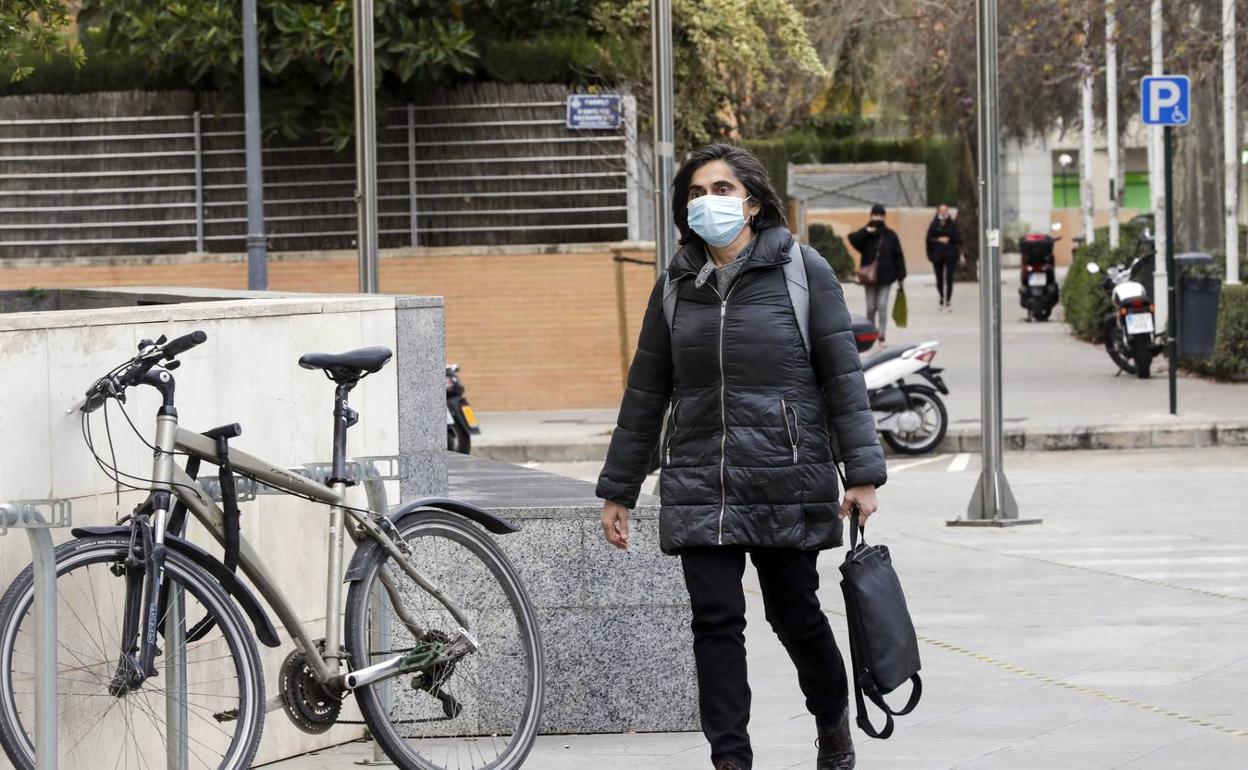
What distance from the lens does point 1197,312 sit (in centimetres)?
1920

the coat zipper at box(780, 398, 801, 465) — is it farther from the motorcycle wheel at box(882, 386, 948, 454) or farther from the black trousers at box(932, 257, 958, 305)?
the black trousers at box(932, 257, 958, 305)

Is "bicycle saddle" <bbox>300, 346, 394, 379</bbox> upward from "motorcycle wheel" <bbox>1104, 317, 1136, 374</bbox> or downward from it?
upward

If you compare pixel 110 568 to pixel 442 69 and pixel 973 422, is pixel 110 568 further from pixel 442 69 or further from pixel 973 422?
pixel 442 69

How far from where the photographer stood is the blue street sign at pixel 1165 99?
57.7 feet

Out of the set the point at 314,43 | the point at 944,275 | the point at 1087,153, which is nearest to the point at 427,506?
the point at 314,43

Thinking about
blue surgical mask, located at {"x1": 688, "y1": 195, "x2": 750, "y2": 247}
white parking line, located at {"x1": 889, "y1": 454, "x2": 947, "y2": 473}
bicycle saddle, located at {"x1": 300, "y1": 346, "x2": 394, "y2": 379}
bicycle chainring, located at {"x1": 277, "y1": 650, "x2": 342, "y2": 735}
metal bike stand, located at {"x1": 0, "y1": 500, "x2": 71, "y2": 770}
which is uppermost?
blue surgical mask, located at {"x1": 688, "y1": 195, "x2": 750, "y2": 247}

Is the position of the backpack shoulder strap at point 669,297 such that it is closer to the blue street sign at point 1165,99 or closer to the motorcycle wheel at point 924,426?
the motorcycle wheel at point 924,426

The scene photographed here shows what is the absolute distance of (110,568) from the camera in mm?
5039

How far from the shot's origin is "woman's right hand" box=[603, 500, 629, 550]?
19.2 feet

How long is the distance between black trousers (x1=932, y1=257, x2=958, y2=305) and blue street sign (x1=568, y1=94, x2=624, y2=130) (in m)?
14.4

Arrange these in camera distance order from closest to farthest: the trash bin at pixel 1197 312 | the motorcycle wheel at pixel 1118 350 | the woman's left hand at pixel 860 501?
the woman's left hand at pixel 860 501, the trash bin at pixel 1197 312, the motorcycle wheel at pixel 1118 350

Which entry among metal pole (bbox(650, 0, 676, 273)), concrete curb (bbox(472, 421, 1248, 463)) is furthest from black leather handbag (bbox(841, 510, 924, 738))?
concrete curb (bbox(472, 421, 1248, 463))

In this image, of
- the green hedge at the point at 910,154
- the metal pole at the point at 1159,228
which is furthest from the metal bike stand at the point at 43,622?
the green hedge at the point at 910,154

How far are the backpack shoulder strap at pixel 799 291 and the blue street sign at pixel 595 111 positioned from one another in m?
14.2
